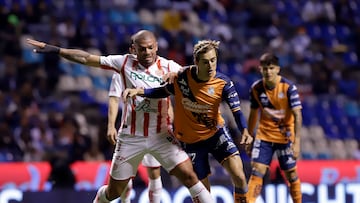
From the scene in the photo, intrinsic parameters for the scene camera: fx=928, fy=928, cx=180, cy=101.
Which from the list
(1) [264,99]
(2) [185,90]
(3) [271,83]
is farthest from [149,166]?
(3) [271,83]

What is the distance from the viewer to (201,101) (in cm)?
914

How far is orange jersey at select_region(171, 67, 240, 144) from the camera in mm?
9133

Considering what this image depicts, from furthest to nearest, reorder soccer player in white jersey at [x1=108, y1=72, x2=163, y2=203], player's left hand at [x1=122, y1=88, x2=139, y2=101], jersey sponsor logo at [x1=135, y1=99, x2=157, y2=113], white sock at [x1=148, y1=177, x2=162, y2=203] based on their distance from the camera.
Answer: white sock at [x1=148, y1=177, x2=162, y2=203] < soccer player in white jersey at [x1=108, y1=72, x2=163, y2=203] < jersey sponsor logo at [x1=135, y1=99, x2=157, y2=113] < player's left hand at [x1=122, y1=88, x2=139, y2=101]

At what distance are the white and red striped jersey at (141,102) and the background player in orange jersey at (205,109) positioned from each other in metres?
0.21

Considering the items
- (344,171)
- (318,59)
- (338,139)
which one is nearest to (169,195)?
(344,171)

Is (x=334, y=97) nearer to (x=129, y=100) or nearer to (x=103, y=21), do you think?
(x=103, y=21)

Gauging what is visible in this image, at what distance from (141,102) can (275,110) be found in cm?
237

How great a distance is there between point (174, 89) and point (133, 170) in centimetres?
92

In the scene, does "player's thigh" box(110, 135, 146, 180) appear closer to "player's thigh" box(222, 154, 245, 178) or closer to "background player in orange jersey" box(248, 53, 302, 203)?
"player's thigh" box(222, 154, 245, 178)

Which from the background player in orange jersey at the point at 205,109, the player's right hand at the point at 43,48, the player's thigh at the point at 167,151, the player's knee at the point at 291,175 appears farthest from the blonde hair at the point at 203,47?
the player's knee at the point at 291,175

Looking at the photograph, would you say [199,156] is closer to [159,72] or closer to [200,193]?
[200,193]

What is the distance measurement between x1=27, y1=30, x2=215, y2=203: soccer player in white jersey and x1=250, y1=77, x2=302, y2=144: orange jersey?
2.00 m

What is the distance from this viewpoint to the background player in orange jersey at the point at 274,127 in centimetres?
1091

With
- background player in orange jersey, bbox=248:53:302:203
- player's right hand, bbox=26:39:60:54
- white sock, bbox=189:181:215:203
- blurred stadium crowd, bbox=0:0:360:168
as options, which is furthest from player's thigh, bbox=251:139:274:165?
blurred stadium crowd, bbox=0:0:360:168
